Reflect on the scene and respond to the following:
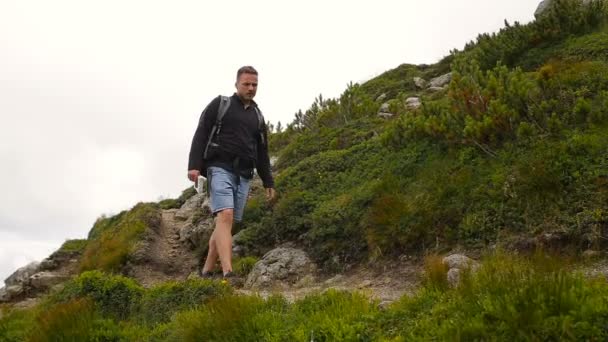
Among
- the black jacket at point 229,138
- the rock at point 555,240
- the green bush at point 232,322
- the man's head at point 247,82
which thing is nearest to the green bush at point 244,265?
the black jacket at point 229,138

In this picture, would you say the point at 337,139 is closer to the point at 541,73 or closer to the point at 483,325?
the point at 541,73

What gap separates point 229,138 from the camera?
6.45 meters

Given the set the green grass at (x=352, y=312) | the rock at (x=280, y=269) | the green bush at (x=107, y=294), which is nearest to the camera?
the green grass at (x=352, y=312)

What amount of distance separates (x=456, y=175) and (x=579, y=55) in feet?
11.6

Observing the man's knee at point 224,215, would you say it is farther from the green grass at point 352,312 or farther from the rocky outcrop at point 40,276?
the rocky outcrop at point 40,276

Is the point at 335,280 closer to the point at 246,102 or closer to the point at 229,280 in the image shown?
the point at 229,280

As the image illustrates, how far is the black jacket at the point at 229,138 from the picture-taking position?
21.0ft

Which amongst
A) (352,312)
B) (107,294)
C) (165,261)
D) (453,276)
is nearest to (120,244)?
(165,261)

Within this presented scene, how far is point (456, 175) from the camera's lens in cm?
678

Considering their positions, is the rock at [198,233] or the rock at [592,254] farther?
the rock at [198,233]

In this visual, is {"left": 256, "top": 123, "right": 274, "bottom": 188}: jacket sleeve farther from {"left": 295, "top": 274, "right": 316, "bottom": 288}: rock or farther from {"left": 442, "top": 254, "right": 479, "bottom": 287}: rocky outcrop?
{"left": 442, "top": 254, "right": 479, "bottom": 287}: rocky outcrop

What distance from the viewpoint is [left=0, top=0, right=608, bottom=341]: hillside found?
3.57 m

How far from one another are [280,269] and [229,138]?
2275 mm

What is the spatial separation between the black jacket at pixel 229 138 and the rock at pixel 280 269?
5.57ft
